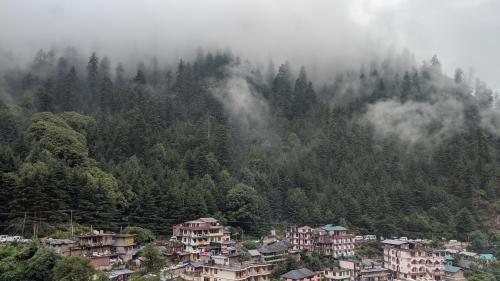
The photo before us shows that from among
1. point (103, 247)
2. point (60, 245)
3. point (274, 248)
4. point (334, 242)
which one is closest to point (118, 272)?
point (103, 247)

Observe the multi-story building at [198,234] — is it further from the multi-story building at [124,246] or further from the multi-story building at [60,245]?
the multi-story building at [60,245]

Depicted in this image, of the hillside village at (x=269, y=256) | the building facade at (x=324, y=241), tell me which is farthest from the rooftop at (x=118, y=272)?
the building facade at (x=324, y=241)

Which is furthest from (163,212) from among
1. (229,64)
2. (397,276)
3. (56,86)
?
(229,64)

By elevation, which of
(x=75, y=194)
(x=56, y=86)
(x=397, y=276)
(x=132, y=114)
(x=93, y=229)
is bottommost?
(x=397, y=276)

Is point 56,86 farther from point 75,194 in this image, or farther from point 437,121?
point 437,121

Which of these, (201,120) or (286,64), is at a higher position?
(286,64)

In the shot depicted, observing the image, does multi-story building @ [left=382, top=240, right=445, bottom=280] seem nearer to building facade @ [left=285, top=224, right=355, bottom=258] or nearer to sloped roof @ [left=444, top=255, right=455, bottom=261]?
sloped roof @ [left=444, top=255, right=455, bottom=261]

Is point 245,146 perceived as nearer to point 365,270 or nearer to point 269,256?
point 269,256
